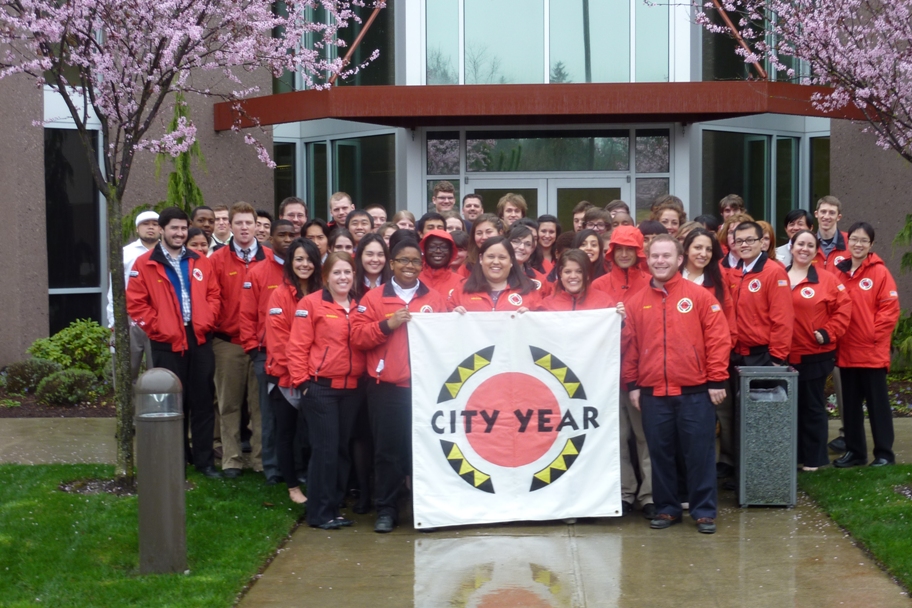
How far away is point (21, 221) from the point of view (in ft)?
47.0

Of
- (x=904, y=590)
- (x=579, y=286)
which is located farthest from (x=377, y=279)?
(x=904, y=590)

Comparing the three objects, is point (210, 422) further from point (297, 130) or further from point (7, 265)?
point (297, 130)

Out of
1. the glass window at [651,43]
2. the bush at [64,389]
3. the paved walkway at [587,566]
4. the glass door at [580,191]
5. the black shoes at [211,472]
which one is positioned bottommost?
the paved walkway at [587,566]

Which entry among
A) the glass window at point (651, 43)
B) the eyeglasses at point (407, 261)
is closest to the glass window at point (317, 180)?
the glass window at point (651, 43)

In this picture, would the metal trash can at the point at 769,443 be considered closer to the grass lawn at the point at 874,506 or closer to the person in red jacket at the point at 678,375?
the grass lawn at the point at 874,506

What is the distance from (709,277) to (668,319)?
741 mm

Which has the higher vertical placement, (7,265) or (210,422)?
(7,265)

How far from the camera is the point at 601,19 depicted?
15.9 metres

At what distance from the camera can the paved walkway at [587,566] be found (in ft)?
18.5

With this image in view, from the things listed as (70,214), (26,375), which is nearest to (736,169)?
(70,214)

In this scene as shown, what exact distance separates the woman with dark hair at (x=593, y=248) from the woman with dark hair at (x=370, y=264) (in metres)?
1.47

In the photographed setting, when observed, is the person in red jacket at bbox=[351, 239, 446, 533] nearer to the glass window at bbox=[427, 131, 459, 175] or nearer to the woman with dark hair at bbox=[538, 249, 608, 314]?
the woman with dark hair at bbox=[538, 249, 608, 314]

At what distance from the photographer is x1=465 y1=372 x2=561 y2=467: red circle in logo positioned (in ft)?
23.2

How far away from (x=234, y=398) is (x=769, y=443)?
4.22 m
